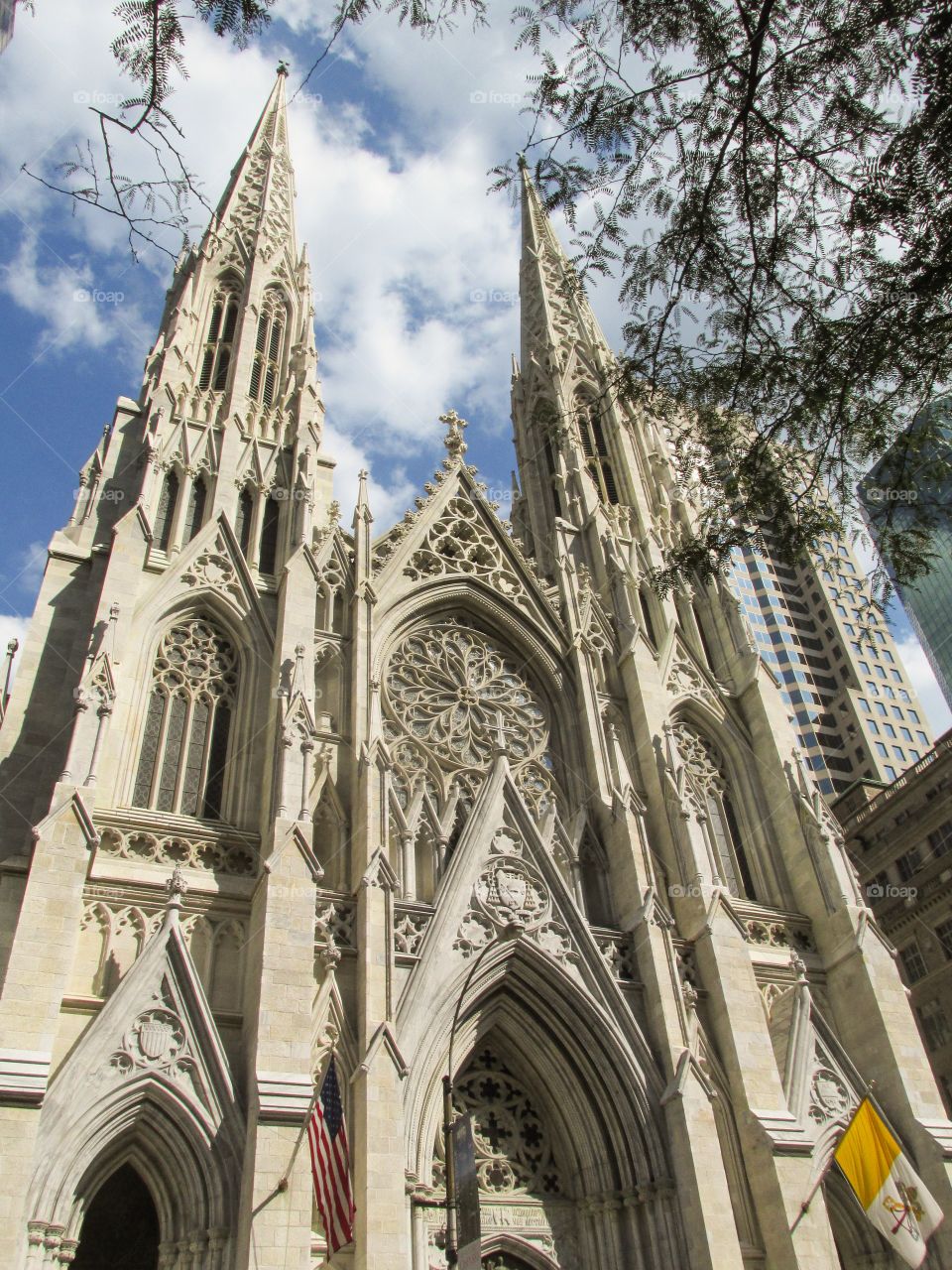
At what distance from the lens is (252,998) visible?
15219 mm

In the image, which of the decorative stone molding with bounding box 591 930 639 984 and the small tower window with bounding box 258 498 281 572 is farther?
the small tower window with bounding box 258 498 281 572

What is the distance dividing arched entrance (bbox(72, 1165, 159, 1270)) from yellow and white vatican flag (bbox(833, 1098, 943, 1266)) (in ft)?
34.1

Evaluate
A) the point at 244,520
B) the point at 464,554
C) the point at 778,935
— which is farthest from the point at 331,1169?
the point at 464,554

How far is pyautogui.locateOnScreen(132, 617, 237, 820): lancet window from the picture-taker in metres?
18.6

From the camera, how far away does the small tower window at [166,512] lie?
22.1 meters

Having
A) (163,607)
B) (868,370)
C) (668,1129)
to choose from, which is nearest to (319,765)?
(163,607)

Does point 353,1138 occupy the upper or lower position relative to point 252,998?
lower

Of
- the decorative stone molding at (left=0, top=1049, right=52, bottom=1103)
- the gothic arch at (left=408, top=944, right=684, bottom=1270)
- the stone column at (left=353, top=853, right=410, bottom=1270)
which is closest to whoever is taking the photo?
the decorative stone molding at (left=0, top=1049, right=52, bottom=1103)

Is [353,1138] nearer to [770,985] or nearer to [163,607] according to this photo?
[770,985]

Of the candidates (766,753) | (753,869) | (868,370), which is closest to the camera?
(868,370)

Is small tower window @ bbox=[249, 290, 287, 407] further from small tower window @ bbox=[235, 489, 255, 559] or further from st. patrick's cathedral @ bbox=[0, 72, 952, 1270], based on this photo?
small tower window @ bbox=[235, 489, 255, 559]

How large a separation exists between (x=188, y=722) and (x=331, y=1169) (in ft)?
29.7

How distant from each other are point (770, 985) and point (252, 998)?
33.8 feet

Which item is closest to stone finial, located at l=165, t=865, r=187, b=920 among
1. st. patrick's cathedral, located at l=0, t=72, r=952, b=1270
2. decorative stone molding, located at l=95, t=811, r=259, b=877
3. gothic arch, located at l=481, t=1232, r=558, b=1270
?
st. patrick's cathedral, located at l=0, t=72, r=952, b=1270
